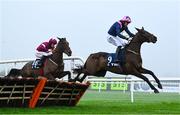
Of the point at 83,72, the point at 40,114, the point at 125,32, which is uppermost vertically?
the point at 125,32

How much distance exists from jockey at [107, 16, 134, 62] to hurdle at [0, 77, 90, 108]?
62.0 inches

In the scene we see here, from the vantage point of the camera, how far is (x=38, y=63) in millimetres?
13758

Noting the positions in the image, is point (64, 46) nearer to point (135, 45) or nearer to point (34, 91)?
point (135, 45)

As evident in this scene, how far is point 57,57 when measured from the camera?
1336cm

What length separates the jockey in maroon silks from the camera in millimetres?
13492

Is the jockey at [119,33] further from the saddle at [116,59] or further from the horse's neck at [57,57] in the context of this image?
the horse's neck at [57,57]

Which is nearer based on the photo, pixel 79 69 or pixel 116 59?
pixel 116 59

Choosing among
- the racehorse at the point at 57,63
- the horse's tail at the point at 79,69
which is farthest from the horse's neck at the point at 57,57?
the horse's tail at the point at 79,69

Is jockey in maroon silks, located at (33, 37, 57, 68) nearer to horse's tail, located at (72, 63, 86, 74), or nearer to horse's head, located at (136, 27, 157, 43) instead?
horse's tail, located at (72, 63, 86, 74)

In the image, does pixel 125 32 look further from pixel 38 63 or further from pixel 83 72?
pixel 38 63

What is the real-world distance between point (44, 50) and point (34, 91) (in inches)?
128

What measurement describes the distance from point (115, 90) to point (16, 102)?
40.0ft

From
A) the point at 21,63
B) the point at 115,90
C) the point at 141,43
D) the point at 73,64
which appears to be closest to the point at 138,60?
the point at 141,43

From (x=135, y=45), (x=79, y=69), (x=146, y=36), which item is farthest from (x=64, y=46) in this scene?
(x=146, y=36)
